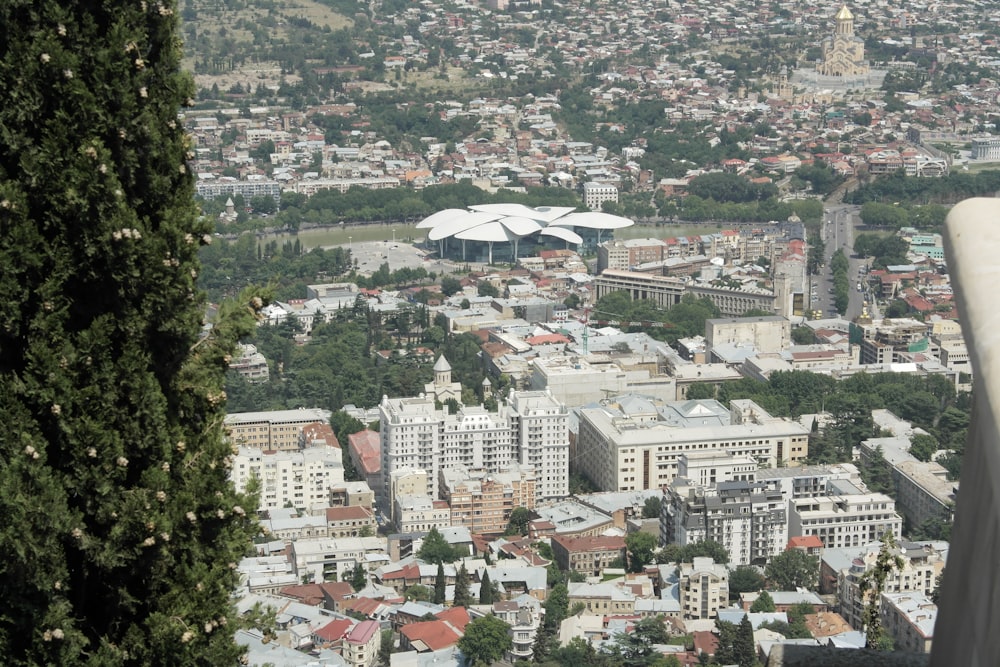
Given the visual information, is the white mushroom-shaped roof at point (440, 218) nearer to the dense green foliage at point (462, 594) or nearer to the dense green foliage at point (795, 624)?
the dense green foliage at point (462, 594)

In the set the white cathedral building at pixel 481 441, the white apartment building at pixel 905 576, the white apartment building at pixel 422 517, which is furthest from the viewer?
the white cathedral building at pixel 481 441

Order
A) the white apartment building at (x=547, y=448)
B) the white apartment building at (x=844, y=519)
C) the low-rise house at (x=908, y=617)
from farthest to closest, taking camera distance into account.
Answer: the white apartment building at (x=547, y=448), the white apartment building at (x=844, y=519), the low-rise house at (x=908, y=617)

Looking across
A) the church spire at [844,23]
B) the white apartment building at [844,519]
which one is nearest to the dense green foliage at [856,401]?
the white apartment building at [844,519]

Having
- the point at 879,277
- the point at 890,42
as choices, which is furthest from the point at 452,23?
the point at 879,277

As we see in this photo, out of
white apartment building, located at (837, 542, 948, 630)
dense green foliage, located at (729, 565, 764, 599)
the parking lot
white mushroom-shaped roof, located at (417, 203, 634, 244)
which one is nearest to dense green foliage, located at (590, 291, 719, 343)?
the parking lot

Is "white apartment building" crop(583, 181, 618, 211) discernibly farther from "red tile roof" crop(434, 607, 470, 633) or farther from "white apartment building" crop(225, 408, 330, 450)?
"red tile roof" crop(434, 607, 470, 633)
